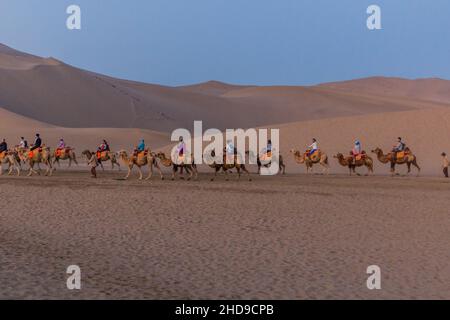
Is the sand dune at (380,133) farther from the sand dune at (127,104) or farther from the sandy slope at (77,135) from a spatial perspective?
the sand dune at (127,104)

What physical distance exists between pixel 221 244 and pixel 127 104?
299 feet

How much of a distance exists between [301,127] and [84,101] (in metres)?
58.6

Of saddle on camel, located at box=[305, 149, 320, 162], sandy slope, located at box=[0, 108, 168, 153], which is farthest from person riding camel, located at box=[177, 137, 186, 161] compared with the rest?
sandy slope, located at box=[0, 108, 168, 153]

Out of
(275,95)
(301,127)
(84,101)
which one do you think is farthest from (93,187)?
(275,95)

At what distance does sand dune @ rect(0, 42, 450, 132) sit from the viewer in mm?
90312

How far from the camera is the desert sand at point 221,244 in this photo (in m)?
7.62

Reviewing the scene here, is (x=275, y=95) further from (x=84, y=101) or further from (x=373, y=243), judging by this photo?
(x=373, y=243)

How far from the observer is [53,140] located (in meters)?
51.8

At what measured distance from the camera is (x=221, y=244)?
34.8 feet

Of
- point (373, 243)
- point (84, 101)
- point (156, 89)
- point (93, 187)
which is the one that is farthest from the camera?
point (156, 89)

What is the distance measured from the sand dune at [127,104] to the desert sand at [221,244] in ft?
242

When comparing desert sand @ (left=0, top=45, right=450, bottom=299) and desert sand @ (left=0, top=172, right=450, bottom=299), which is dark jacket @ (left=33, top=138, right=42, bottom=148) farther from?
desert sand @ (left=0, top=172, right=450, bottom=299)

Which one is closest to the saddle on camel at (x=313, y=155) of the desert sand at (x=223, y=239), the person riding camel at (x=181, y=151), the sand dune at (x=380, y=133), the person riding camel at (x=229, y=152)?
the sand dune at (x=380, y=133)

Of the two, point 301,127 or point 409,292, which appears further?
point 301,127
